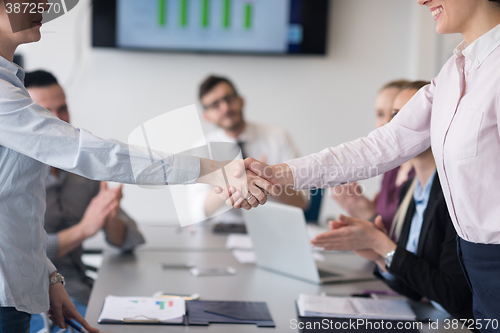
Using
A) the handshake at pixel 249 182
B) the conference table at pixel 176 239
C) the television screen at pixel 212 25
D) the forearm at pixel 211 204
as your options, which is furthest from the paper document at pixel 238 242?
the television screen at pixel 212 25

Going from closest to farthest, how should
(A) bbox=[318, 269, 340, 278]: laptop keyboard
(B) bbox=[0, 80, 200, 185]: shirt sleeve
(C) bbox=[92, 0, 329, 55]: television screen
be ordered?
(B) bbox=[0, 80, 200, 185]: shirt sleeve, (A) bbox=[318, 269, 340, 278]: laptop keyboard, (C) bbox=[92, 0, 329, 55]: television screen

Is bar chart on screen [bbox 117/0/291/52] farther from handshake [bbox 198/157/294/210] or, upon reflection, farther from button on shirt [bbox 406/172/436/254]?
handshake [bbox 198/157/294/210]

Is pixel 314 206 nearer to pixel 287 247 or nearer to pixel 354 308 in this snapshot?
pixel 287 247

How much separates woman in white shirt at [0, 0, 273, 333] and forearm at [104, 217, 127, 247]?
2.74 feet

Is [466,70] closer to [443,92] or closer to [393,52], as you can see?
[443,92]

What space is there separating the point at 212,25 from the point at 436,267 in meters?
2.69

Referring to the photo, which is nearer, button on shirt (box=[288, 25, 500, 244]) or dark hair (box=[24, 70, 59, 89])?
button on shirt (box=[288, 25, 500, 244])

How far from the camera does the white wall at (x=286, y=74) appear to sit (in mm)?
3654

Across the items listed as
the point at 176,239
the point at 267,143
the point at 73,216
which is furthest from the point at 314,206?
the point at 73,216

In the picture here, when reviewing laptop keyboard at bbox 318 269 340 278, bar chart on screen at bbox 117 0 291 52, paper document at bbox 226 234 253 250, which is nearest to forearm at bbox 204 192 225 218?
paper document at bbox 226 234 253 250

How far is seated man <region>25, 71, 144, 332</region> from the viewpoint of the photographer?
1876mm

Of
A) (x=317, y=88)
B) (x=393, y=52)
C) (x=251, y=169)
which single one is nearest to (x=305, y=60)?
(x=317, y=88)

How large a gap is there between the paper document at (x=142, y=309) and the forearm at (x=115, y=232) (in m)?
0.58

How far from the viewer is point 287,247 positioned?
1.66 meters
